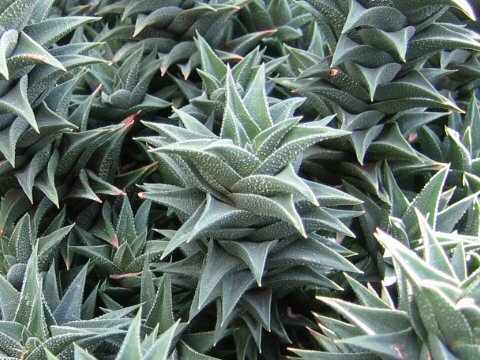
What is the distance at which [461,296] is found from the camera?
761 mm

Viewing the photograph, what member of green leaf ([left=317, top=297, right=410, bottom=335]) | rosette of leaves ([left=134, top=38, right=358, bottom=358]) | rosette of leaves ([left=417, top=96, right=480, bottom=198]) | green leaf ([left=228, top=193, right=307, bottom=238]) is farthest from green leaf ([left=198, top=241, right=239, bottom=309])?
rosette of leaves ([left=417, top=96, right=480, bottom=198])

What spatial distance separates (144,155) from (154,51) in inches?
10.5

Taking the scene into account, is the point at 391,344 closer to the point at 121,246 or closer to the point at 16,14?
the point at 121,246

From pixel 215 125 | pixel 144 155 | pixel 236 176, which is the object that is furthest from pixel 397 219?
pixel 144 155

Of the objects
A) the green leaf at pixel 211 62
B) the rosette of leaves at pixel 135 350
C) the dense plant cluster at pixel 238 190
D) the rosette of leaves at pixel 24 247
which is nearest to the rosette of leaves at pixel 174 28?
the dense plant cluster at pixel 238 190

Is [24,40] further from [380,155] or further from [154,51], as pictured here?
[380,155]

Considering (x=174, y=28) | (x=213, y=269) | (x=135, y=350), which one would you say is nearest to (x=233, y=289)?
(x=213, y=269)

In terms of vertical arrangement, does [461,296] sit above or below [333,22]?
below

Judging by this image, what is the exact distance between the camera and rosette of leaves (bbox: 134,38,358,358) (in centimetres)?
95

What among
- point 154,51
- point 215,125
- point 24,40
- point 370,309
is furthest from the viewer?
point 154,51

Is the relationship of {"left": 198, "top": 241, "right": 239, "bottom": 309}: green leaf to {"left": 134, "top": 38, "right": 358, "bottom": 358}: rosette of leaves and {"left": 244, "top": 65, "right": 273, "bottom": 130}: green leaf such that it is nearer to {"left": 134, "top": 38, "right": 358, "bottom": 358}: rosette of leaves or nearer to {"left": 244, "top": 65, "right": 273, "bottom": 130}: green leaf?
Answer: {"left": 134, "top": 38, "right": 358, "bottom": 358}: rosette of leaves

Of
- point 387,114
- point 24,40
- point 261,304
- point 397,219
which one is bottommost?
point 261,304

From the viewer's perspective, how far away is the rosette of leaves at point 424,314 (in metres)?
0.75

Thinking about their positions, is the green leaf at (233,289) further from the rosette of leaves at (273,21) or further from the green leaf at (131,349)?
the rosette of leaves at (273,21)
